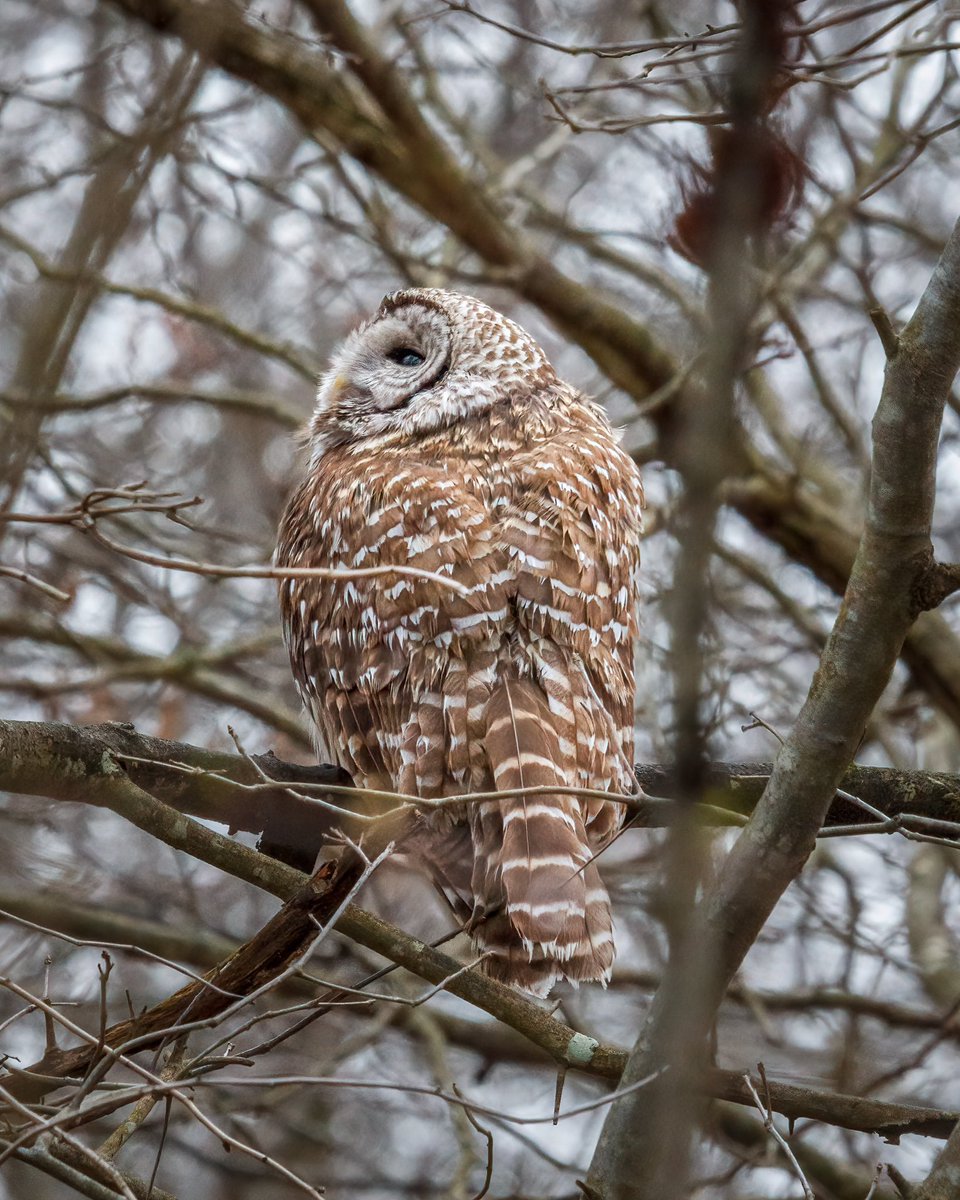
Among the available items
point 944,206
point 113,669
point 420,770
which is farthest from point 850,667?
point 944,206

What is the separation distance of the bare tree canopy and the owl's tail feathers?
161 millimetres

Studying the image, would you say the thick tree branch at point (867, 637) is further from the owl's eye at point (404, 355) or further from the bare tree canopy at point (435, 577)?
the owl's eye at point (404, 355)

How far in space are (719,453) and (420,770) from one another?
9.47 feet

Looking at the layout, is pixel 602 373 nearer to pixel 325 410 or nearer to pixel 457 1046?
pixel 325 410

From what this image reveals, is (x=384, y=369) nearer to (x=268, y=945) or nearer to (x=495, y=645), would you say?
(x=495, y=645)

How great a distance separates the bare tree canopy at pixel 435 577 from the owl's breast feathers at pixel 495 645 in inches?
9.0

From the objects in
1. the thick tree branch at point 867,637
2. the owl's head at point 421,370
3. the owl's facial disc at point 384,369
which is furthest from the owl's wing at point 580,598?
the thick tree branch at point 867,637

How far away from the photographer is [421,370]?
18.9 feet

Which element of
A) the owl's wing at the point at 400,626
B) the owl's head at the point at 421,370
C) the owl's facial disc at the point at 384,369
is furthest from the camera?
the owl's facial disc at the point at 384,369

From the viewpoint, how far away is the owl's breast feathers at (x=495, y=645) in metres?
3.80

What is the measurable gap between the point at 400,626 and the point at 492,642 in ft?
1.03

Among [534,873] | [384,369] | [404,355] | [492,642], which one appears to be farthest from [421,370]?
[534,873]

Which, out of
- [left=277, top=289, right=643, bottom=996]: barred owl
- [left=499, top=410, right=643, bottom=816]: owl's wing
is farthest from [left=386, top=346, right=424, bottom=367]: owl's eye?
[left=499, top=410, right=643, bottom=816]: owl's wing

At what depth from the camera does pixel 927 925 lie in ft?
22.2
